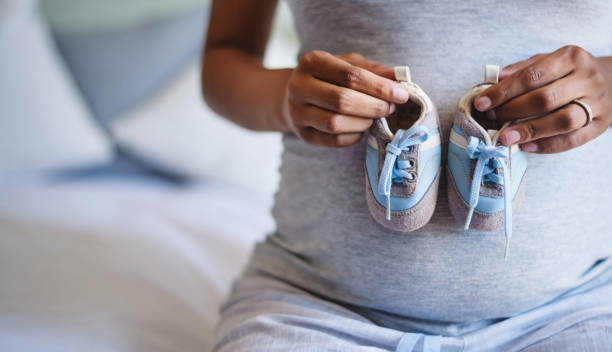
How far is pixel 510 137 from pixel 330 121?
Result: 19 cm

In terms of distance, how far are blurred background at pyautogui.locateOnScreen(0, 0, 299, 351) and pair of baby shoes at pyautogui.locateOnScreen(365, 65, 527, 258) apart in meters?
0.48

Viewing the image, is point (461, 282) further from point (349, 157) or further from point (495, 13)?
point (495, 13)

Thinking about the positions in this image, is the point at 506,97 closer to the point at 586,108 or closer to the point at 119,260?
the point at 586,108

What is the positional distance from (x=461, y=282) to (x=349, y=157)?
0.20 meters

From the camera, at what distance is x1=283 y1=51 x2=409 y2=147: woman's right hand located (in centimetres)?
54

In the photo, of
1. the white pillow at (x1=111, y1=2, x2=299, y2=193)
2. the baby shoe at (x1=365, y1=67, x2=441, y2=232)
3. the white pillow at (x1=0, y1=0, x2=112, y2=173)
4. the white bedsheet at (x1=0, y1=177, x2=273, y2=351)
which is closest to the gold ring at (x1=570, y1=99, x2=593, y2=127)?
the baby shoe at (x1=365, y1=67, x2=441, y2=232)

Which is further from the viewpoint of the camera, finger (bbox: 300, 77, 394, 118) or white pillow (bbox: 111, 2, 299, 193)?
white pillow (bbox: 111, 2, 299, 193)

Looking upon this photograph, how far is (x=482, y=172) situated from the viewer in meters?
0.56

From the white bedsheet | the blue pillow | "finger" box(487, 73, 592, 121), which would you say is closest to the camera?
"finger" box(487, 73, 592, 121)

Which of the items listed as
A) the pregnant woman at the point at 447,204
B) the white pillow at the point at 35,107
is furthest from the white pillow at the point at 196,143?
the pregnant woman at the point at 447,204

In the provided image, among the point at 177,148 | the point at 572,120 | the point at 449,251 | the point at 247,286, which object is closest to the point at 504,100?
the point at 572,120

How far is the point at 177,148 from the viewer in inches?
59.9

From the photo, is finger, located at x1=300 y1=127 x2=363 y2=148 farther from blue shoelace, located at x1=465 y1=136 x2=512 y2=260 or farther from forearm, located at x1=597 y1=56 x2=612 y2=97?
forearm, located at x1=597 y1=56 x2=612 y2=97

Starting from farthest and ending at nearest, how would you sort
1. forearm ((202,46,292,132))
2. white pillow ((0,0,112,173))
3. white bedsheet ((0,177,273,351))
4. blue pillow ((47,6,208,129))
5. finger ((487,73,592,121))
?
blue pillow ((47,6,208,129)) < white pillow ((0,0,112,173)) < white bedsheet ((0,177,273,351)) < forearm ((202,46,292,132)) < finger ((487,73,592,121))
